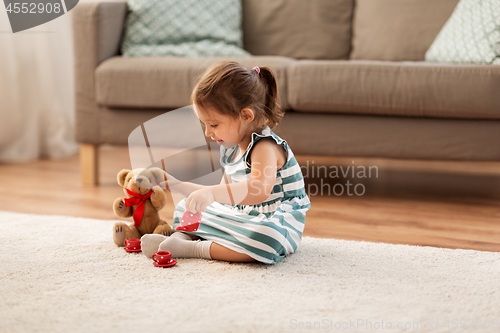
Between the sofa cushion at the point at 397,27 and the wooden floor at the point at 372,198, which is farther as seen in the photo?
the sofa cushion at the point at 397,27

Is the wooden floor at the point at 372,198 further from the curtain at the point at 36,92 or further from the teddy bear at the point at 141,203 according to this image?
the teddy bear at the point at 141,203

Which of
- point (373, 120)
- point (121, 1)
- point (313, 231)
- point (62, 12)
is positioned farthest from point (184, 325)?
point (62, 12)

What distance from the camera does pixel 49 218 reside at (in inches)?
51.1

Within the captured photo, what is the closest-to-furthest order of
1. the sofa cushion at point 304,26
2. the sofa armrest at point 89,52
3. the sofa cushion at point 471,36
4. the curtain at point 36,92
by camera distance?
the sofa cushion at point 471,36
the sofa armrest at point 89,52
the sofa cushion at point 304,26
the curtain at point 36,92

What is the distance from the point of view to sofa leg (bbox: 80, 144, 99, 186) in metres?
1.77

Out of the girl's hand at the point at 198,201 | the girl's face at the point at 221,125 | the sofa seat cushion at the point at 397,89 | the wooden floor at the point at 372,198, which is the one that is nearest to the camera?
the girl's hand at the point at 198,201

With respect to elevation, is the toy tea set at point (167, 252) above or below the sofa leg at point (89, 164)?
above

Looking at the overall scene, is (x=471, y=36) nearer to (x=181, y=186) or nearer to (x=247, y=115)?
(x=247, y=115)

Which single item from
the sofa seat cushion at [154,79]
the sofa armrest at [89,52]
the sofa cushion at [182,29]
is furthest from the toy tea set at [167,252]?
the sofa cushion at [182,29]

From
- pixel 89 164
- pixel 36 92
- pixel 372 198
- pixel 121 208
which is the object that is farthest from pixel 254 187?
pixel 36 92

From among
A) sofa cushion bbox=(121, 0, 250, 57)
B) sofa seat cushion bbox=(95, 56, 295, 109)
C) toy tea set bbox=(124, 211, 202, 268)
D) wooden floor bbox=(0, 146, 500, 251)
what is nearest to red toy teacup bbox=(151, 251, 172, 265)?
toy tea set bbox=(124, 211, 202, 268)

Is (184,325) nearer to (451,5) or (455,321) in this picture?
(455,321)

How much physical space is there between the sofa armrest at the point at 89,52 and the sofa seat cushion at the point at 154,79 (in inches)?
2.0

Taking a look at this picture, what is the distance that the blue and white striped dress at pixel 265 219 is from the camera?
3.12ft
